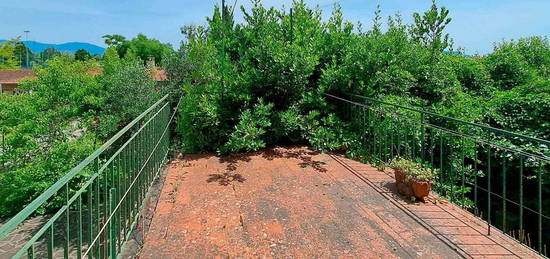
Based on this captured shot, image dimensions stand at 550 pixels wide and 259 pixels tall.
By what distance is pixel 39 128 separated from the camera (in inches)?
327

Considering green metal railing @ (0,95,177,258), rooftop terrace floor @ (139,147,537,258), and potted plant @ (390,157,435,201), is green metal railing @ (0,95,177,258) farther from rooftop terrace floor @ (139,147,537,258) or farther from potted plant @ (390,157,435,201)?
potted plant @ (390,157,435,201)

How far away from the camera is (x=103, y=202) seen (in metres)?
2.33

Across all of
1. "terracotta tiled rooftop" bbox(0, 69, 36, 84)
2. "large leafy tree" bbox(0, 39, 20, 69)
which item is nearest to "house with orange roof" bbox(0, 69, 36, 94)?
"terracotta tiled rooftop" bbox(0, 69, 36, 84)

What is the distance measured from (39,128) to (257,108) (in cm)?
561

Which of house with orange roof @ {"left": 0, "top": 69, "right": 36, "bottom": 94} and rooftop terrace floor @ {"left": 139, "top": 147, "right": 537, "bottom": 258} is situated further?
house with orange roof @ {"left": 0, "top": 69, "right": 36, "bottom": 94}

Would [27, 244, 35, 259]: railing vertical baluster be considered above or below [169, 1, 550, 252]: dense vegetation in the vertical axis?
below

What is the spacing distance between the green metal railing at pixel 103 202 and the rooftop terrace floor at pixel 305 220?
0.37 m

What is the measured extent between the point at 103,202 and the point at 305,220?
190 cm

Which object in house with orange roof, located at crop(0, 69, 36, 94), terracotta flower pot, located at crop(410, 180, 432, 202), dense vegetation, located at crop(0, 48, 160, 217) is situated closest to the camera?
terracotta flower pot, located at crop(410, 180, 432, 202)

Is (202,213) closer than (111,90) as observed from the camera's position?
Yes

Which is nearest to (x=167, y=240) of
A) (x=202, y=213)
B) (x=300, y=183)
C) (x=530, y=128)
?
(x=202, y=213)

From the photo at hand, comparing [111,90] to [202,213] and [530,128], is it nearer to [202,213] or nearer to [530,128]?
[202,213]

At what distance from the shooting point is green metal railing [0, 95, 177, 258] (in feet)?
4.83

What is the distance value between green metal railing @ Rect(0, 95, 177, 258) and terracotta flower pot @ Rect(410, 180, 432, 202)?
2929mm
